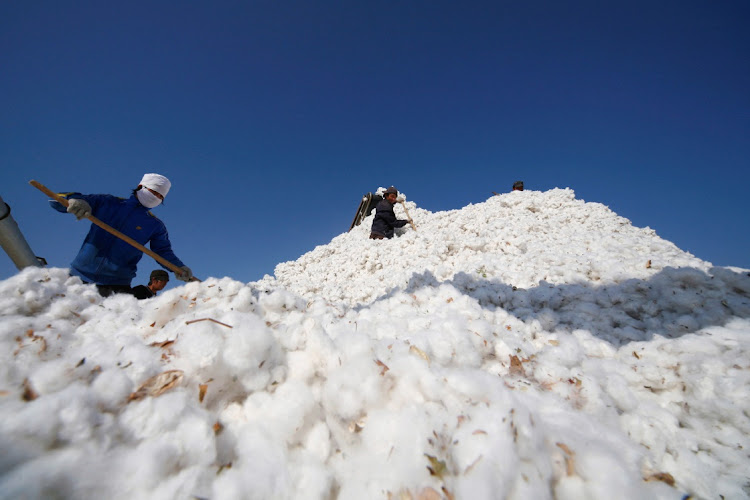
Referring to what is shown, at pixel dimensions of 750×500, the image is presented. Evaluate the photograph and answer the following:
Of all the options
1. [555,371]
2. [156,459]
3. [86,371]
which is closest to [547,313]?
[555,371]

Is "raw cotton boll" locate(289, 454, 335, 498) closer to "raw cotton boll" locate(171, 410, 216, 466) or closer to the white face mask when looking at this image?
"raw cotton boll" locate(171, 410, 216, 466)

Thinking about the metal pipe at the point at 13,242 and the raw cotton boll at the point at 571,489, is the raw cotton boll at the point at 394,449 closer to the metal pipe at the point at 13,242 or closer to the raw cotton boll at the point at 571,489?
the raw cotton boll at the point at 571,489

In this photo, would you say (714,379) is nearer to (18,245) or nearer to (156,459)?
(156,459)

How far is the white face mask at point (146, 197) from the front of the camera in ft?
11.8

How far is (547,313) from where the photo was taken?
7.59 ft

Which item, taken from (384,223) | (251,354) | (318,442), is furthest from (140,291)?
(384,223)

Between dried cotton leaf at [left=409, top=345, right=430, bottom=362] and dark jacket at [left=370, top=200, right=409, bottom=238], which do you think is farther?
dark jacket at [left=370, top=200, right=409, bottom=238]

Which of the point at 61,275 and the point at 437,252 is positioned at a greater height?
the point at 437,252

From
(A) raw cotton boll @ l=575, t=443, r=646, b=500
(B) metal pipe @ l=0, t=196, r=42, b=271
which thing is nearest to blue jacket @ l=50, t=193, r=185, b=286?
(B) metal pipe @ l=0, t=196, r=42, b=271

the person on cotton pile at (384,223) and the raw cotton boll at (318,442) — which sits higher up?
the person on cotton pile at (384,223)

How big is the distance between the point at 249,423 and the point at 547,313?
2.17 m

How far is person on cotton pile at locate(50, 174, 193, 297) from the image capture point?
3146 mm

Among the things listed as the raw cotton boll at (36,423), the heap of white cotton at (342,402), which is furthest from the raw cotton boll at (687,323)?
the raw cotton boll at (36,423)

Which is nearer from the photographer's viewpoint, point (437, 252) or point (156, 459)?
point (156, 459)
